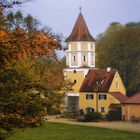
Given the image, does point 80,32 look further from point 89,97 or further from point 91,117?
point 91,117

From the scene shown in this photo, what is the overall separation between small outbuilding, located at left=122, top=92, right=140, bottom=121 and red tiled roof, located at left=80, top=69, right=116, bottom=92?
6306mm

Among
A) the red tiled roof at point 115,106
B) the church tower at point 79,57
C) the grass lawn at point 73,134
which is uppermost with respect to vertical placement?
the church tower at point 79,57

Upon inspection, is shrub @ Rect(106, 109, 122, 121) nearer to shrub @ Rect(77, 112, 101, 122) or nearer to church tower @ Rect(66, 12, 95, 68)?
shrub @ Rect(77, 112, 101, 122)

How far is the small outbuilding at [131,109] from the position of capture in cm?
5191

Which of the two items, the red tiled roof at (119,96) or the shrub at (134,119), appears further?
the red tiled roof at (119,96)

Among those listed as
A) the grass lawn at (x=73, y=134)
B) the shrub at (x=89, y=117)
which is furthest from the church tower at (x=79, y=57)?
the grass lawn at (x=73, y=134)

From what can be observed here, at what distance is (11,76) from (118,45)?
59793mm

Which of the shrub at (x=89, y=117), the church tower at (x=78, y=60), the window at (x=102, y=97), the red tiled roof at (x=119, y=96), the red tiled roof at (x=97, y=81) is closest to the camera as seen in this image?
the shrub at (x=89, y=117)

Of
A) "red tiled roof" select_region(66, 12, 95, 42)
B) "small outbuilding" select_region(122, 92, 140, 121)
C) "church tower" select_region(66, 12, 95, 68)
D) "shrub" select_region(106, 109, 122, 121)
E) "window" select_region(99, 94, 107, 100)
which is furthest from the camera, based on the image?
"red tiled roof" select_region(66, 12, 95, 42)

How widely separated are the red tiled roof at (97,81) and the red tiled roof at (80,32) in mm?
4926

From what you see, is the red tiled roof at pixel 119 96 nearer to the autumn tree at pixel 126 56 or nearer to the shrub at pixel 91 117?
the shrub at pixel 91 117

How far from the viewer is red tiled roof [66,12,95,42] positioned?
210 ft

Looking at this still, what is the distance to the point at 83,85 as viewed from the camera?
62.0 m

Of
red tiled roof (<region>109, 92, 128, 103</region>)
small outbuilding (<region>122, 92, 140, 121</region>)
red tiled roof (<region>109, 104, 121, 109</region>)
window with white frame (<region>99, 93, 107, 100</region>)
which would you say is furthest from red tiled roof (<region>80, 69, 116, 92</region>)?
small outbuilding (<region>122, 92, 140, 121</region>)
